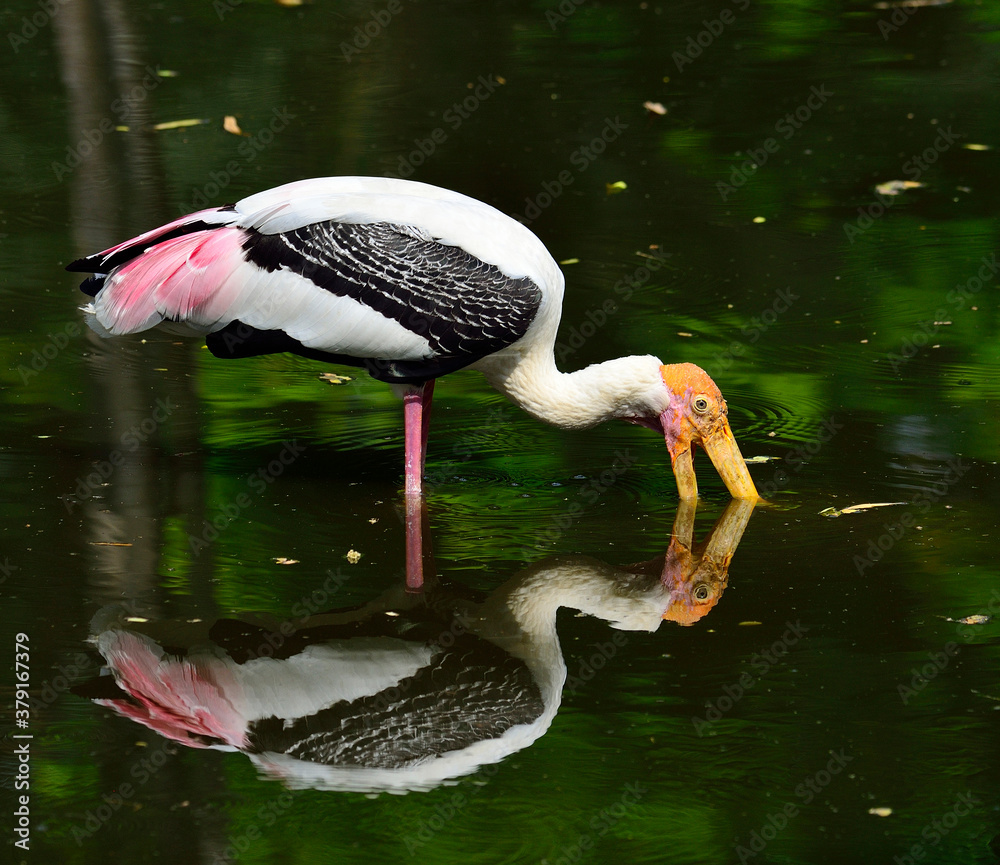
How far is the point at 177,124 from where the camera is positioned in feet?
42.8

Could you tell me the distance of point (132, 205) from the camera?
1130cm

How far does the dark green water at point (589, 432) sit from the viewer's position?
16.2 feet

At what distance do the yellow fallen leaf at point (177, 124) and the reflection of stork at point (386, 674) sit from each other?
25.0 ft

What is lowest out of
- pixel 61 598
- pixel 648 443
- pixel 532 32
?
pixel 532 32

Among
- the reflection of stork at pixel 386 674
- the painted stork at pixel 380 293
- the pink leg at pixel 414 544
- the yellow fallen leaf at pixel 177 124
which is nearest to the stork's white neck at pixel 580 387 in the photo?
the painted stork at pixel 380 293

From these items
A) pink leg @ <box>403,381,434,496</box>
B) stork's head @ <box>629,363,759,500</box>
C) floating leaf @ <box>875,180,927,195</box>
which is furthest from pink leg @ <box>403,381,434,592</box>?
floating leaf @ <box>875,180,927,195</box>

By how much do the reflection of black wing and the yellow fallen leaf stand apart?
830cm

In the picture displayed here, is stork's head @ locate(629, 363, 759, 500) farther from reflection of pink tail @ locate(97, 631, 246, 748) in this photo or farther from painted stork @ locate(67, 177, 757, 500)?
reflection of pink tail @ locate(97, 631, 246, 748)

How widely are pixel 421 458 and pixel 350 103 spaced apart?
289 inches

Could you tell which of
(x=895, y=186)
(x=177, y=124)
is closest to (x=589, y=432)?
(x=895, y=186)

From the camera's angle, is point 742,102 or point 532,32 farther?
point 532,32

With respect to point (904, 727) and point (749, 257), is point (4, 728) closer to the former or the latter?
point (904, 727)

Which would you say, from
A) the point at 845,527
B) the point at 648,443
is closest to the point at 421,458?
the point at 648,443

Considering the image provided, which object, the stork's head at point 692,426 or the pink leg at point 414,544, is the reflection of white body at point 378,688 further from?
the stork's head at point 692,426
